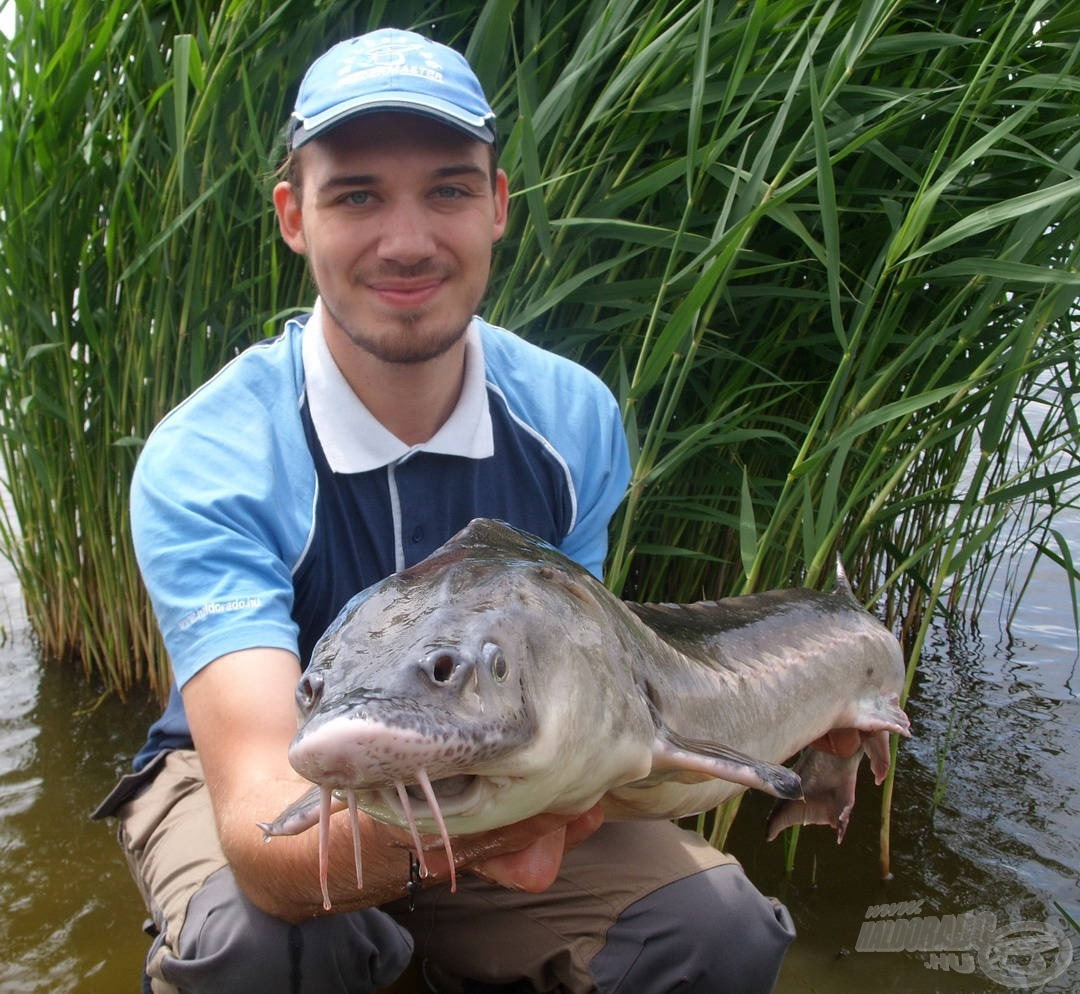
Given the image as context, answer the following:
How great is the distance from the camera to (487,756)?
1.16 m

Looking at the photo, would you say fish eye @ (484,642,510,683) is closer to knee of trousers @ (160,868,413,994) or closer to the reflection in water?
knee of trousers @ (160,868,413,994)

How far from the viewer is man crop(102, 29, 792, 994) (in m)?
1.88

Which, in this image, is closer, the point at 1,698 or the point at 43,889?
the point at 43,889

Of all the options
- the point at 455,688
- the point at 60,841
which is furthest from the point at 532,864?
the point at 60,841

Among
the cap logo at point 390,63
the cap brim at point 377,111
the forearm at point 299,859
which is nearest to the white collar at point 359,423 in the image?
the cap brim at point 377,111

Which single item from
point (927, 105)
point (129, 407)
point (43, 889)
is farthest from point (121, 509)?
point (927, 105)

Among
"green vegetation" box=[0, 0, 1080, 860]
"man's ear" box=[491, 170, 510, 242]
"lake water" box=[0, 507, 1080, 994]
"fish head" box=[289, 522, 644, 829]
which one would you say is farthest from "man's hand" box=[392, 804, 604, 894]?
"man's ear" box=[491, 170, 510, 242]

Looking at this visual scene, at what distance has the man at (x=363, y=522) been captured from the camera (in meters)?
1.88

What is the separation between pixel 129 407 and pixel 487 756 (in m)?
2.69

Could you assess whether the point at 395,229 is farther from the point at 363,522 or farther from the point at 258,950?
the point at 258,950

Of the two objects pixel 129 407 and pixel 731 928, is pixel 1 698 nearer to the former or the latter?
pixel 129 407

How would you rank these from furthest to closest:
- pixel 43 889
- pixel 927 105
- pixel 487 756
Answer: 1. pixel 43 889
2. pixel 927 105
3. pixel 487 756

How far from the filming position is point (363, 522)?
2.17m

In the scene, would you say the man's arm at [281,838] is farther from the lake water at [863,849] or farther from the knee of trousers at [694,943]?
the lake water at [863,849]
